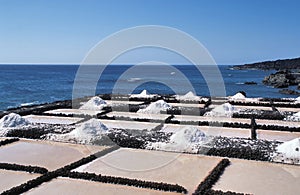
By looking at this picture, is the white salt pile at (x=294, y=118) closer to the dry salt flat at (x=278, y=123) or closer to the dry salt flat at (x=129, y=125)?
the dry salt flat at (x=278, y=123)

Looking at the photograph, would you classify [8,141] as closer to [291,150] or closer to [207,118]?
[207,118]

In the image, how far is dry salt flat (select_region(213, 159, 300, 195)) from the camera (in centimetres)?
970

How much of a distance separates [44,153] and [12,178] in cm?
275

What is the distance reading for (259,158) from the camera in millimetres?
12570

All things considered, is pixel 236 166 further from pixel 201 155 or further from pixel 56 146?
pixel 56 146

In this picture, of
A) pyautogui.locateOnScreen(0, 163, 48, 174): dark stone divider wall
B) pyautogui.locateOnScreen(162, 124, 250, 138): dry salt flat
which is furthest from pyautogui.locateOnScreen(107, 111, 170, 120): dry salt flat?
pyautogui.locateOnScreen(0, 163, 48, 174): dark stone divider wall

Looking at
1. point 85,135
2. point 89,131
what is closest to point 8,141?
point 85,135

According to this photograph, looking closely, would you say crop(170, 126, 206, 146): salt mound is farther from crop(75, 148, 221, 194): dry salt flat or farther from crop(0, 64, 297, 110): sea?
crop(0, 64, 297, 110): sea

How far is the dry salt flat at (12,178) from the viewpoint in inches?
396

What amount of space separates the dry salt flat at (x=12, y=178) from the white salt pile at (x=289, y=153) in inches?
339

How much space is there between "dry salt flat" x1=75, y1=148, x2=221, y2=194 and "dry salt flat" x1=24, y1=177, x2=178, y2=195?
891 mm

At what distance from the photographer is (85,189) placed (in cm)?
970

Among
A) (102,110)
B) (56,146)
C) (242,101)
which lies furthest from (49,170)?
(242,101)

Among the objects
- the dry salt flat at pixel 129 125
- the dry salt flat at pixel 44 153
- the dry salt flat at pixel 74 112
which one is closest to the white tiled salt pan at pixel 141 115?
the dry salt flat at pixel 74 112
